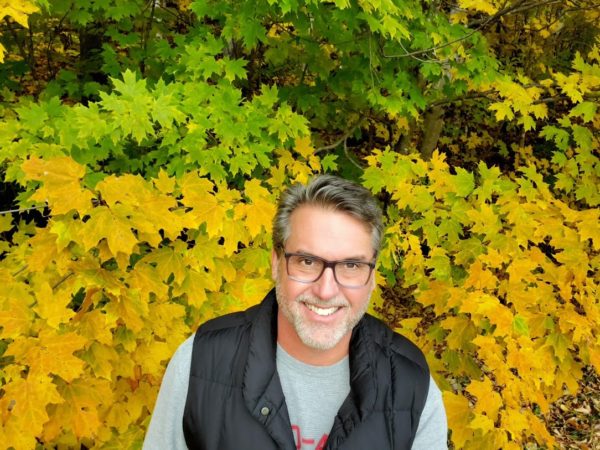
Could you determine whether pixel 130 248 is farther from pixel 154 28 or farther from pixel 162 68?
pixel 154 28

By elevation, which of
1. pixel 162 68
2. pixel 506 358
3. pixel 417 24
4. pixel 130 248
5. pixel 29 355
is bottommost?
pixel 506 358

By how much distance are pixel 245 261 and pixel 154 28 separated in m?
4.07

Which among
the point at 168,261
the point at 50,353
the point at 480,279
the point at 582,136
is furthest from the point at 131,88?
the point at 582,136

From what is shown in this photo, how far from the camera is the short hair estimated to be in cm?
188

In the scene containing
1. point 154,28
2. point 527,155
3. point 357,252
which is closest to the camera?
point 357,252

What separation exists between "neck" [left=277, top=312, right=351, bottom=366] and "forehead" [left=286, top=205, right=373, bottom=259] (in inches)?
13.8

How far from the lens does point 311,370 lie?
192 centimetres

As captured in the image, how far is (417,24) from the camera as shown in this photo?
4805 millimetres

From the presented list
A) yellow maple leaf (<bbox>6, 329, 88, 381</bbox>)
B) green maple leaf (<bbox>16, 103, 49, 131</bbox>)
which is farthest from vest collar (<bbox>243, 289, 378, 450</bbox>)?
green maple leaf (<bbox>16, 103, 49, 131</bbox>)

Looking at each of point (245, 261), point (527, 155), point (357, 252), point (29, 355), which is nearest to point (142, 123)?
point (245, 261)

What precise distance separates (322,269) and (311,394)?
20.4 inches

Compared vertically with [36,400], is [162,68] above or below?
above

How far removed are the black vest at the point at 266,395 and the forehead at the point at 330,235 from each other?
0.38 metres

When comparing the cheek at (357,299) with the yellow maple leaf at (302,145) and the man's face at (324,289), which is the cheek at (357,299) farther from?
the yellow maple leaf at (302,145)
